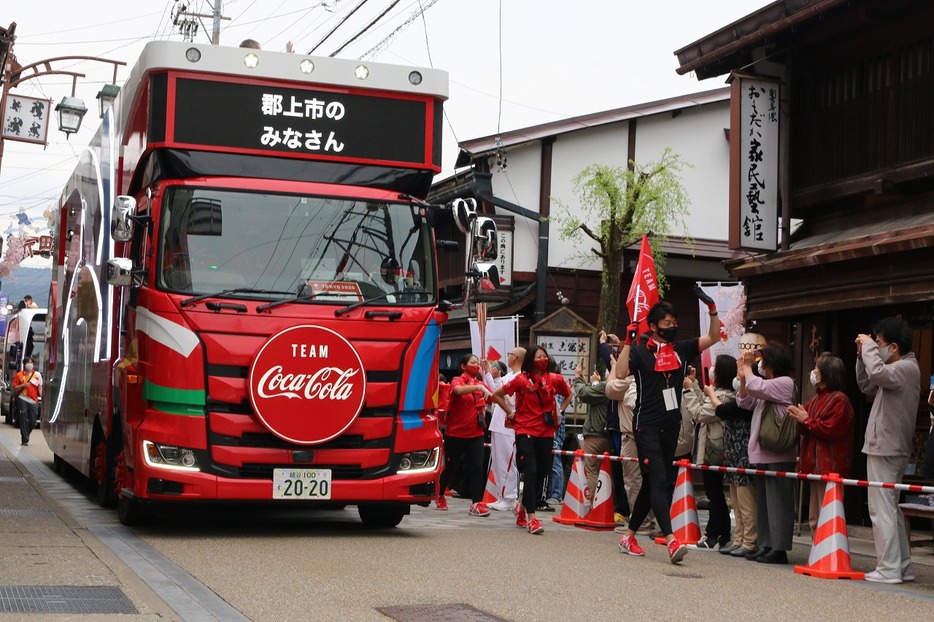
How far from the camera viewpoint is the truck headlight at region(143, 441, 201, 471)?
10234 mm

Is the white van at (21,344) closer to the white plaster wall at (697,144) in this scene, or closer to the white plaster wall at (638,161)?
the white plaster wall at (638,161)

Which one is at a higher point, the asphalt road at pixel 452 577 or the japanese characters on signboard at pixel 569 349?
the japanese characters on signboard at pixel 569 349

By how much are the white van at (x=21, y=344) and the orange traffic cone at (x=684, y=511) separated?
96.1 feet

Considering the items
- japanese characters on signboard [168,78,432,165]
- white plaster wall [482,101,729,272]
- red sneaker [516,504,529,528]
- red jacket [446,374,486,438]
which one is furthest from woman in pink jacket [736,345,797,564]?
white plaster wall [482,101,729,272]

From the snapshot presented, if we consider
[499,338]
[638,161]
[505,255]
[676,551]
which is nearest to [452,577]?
[676,551]

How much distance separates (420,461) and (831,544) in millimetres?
3607

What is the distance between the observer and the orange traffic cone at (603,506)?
13.3 meters

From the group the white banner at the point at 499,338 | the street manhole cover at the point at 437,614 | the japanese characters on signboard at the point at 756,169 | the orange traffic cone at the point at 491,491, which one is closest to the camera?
the street manhole cover at the point at 437,614

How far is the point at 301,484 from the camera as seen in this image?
34.4ft

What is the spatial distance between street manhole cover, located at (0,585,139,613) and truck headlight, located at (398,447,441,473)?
3812 millimetres

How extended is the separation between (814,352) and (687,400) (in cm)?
169

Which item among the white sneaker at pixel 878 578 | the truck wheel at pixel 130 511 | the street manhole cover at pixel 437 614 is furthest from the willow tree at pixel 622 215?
the street manhole cover at pixel 437 614

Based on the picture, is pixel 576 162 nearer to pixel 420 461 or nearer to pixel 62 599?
pixel 420 461

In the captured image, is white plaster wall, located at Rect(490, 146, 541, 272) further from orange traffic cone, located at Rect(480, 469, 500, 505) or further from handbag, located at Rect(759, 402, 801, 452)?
handbag, located at Rect(759, 402, 801, 452)
